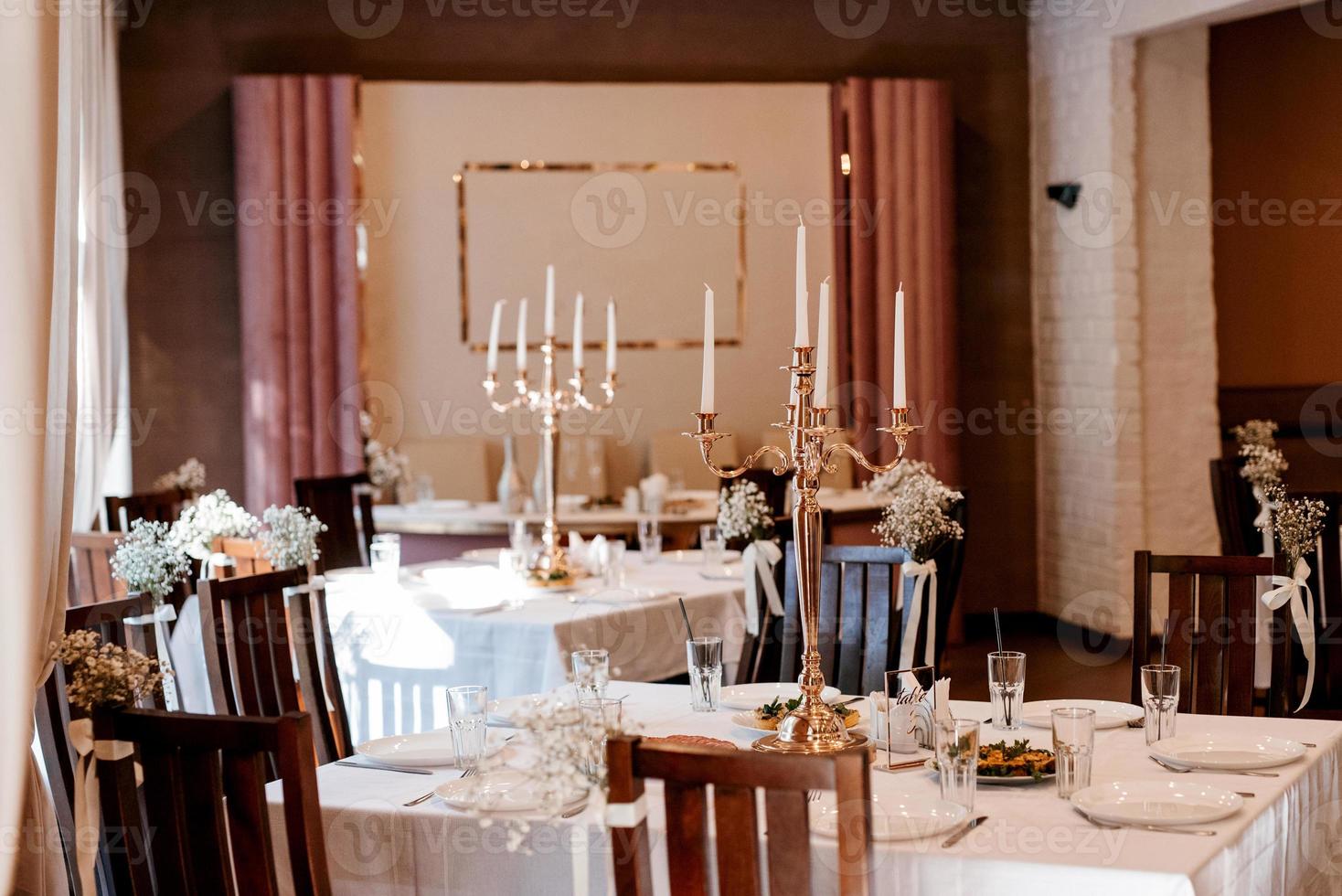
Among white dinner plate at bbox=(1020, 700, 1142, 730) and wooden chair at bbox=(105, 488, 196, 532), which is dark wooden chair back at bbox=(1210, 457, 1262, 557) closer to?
white dinner plate at bbox=(1020, 700, 1142, 730)

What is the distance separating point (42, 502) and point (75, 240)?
0.45m

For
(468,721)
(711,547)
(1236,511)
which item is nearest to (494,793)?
(468,721)

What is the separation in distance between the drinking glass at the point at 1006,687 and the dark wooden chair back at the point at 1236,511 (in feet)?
9.07

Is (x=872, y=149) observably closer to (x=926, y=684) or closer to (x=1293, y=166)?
(x=1293, y=166)

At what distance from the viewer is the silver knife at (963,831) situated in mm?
1854

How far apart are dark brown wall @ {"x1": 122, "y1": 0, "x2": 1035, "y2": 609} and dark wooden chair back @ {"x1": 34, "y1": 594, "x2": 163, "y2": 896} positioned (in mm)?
4654

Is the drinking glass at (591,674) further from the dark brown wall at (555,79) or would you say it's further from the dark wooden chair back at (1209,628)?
the dark brown wall at (555,79)

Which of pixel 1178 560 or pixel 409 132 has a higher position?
pixel 409 132

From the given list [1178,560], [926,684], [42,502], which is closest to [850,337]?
[1178,560]

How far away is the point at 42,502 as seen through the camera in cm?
195

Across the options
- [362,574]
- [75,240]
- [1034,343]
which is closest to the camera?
[75,240]

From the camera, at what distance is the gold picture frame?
710 centimetres
